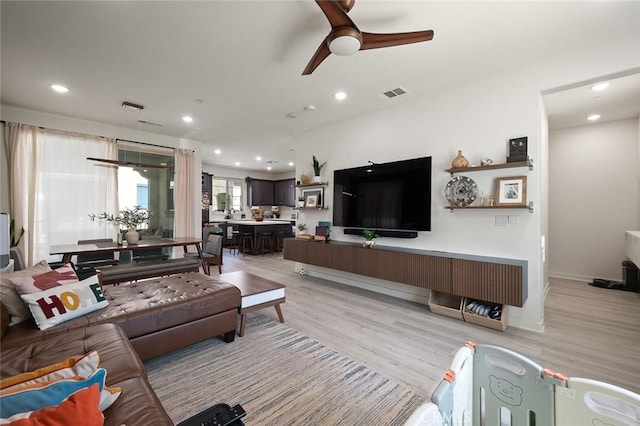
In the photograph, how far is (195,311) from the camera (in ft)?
7.41

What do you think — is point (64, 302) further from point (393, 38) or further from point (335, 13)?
point (393, 38)

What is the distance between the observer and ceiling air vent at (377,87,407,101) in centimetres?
345

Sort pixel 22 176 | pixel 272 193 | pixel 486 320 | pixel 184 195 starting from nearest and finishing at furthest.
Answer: pixel 486 320, pixel 22 176, pixel 184 195, pixel 272 193

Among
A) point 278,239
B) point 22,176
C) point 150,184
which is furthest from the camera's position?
point 278,239

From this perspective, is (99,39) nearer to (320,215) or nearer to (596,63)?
(320,215)

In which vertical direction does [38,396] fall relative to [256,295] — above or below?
above

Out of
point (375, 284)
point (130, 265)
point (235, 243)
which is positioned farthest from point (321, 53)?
point (235, 243)

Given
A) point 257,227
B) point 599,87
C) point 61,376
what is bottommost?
point 61,376

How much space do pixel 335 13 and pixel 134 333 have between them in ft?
8.76

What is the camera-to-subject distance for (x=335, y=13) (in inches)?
66.8

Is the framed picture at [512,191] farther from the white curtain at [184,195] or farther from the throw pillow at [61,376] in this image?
the white curtain at [184,195]

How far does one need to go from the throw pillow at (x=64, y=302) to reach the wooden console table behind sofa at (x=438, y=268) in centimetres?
289

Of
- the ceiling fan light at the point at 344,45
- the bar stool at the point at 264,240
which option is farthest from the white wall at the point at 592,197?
the bar stool at the point at 264,240

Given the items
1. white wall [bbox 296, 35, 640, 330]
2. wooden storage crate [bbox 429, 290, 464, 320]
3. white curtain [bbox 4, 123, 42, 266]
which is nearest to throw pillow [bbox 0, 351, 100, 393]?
wooden storage crate [bbox 429, 290, 464, 320]
